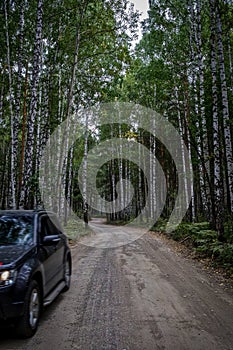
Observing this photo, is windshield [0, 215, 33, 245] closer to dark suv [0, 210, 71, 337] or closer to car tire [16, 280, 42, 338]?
dark suv [0, 210, 71, 337]

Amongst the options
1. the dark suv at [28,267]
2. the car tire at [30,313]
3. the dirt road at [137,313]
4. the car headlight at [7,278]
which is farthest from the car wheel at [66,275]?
the car headlight at [7,278]

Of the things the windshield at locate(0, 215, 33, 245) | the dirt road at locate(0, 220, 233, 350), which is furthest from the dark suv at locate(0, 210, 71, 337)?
the dirt road at locate(0, 220, 233, 350)

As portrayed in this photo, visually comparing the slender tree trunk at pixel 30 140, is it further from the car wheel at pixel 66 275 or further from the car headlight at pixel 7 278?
the car headlight at pixel 7 278

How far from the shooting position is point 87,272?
866cm

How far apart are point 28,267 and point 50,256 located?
1151mm

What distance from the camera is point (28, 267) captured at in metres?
4.39

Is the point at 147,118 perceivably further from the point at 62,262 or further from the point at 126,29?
the point at 62,262

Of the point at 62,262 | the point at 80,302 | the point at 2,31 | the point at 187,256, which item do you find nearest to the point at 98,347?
the point at 80,302

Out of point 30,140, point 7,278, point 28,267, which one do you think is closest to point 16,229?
point 28,267

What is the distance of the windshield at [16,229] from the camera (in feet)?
16.7

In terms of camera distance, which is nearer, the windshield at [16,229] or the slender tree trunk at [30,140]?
the windshield at [16,229]

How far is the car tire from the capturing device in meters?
4.19

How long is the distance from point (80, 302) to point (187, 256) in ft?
22.1

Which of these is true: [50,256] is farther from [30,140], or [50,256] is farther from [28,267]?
[30,140]
